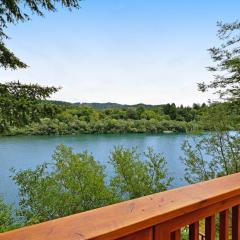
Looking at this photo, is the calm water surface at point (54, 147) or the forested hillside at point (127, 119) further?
the forested hillside at point (127, 119)

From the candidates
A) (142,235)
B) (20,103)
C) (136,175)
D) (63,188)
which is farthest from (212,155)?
(142,235)

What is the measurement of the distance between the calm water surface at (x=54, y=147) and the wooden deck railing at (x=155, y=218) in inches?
473

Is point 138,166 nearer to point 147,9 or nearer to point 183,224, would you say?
point 147,9

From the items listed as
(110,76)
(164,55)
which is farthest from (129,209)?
(110,76)

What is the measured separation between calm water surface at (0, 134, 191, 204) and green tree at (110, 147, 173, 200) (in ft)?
3.11

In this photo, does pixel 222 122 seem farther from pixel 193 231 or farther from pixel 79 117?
pixel 193 231

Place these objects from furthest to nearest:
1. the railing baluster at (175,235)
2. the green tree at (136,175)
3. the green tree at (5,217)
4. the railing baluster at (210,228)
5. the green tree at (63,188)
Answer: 1. the green tree at (136,175)
2. the green tree at (63,188)
3. the green tree at (5,217)
4. the railing baluster at (210,228)
5. the railing baluster at (175,235)

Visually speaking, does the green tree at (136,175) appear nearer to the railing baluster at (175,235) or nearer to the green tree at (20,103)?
the green tree at (20,103)

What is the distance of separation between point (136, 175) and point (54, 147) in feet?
22.6

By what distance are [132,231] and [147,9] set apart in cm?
1276

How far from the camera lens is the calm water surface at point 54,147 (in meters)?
15.4

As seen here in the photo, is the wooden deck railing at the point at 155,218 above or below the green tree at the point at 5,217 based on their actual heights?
above

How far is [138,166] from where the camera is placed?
15477mm

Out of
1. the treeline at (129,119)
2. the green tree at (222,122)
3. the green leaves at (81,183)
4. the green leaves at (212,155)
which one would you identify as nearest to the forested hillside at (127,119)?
the treeline at (129,119)
